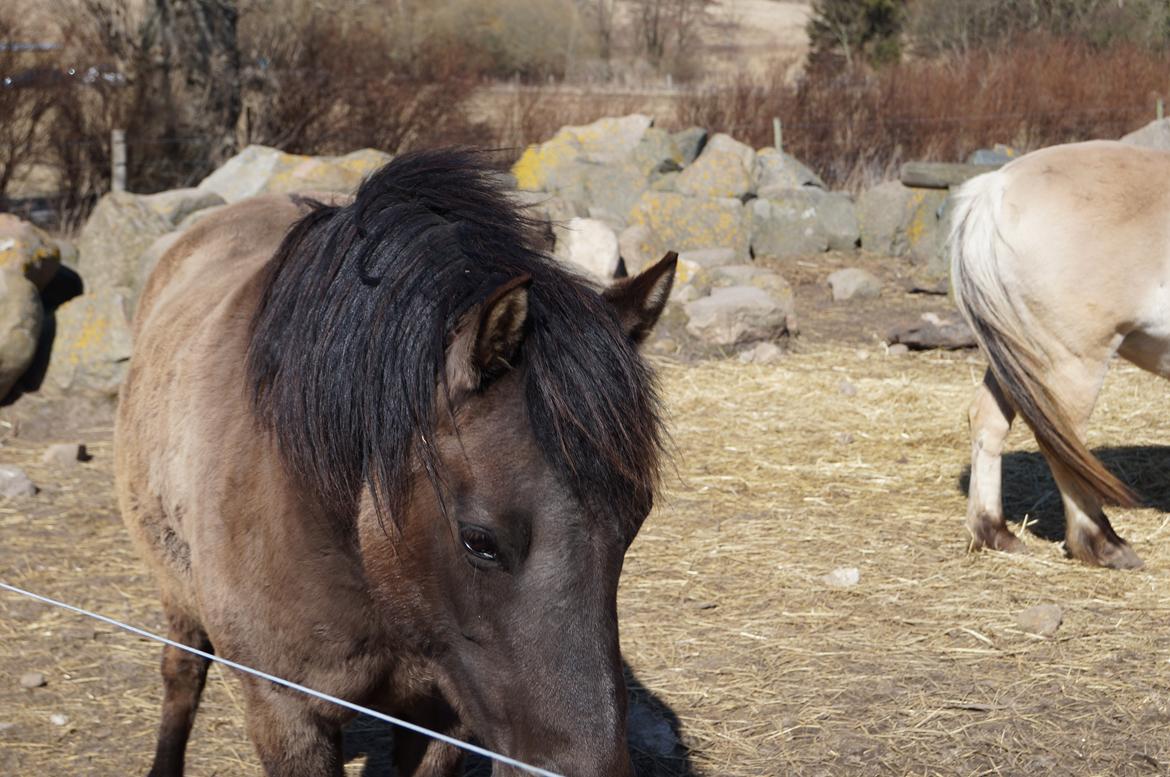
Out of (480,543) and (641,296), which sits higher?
(641,296)

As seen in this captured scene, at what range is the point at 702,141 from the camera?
13328mm

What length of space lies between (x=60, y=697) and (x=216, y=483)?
2038 mm

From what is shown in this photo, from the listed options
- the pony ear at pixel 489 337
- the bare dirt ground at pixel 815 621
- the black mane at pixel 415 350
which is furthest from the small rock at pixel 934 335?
the pony ear at pixel 489 337

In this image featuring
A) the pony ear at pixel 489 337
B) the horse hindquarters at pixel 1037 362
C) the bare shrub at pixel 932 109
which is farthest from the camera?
the bare shrub at pixel 932 109

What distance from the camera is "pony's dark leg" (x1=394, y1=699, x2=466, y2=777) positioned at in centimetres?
245

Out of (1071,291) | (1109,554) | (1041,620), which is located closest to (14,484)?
(1041,620)

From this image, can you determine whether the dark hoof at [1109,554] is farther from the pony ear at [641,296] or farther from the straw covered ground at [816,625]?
the pony ear at [641,296]

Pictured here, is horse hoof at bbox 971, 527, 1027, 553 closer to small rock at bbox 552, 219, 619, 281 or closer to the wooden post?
small rock at bbox 552, 219, 619, 281

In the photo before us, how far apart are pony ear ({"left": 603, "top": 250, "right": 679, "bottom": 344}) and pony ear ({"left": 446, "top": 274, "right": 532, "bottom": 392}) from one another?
31 centimetres

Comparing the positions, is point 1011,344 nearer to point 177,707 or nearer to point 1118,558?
point 1118,558

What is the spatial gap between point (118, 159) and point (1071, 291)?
31.0 feet

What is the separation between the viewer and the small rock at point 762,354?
27.8ft

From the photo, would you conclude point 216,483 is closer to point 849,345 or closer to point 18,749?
point 18,749

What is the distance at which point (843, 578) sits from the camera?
4.67 meters
